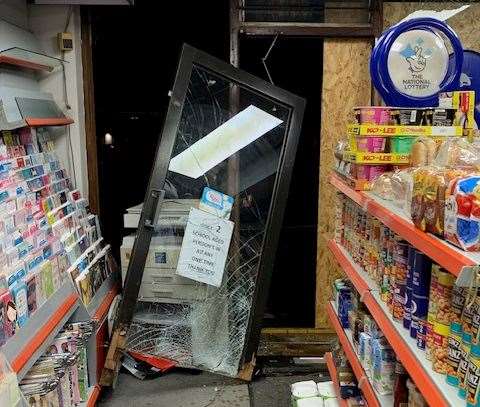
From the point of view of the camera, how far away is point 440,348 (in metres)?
1.35

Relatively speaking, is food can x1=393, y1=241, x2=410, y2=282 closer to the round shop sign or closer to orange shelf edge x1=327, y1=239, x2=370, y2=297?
orange shelf edge x1=327, y1=239, x2=370, y2=297

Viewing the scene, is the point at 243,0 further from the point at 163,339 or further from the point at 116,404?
the point at 116,404

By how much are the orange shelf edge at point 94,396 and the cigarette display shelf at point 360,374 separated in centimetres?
149

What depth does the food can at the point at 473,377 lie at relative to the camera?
44.0 inches

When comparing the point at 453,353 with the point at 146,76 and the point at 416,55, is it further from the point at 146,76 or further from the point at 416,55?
the point at 146,76

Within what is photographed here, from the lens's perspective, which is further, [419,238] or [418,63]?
[418,63]

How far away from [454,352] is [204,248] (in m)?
2.25

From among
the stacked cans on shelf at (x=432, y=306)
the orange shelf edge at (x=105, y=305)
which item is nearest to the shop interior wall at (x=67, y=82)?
the orange shelf edge at (x=105, y=305)

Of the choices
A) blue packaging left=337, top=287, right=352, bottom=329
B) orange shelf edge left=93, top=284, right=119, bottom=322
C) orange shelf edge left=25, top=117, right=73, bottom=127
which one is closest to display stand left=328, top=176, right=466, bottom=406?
blue packaging left=337, top=287, right=352, bottom=329

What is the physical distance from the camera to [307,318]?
14.1ft

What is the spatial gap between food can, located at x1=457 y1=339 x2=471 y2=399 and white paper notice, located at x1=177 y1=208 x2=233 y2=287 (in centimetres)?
228

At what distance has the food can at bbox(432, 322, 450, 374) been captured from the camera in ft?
4.38

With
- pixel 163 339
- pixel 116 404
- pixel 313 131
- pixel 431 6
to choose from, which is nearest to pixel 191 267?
pixel 163 339

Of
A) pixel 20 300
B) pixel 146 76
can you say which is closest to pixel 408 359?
pixel 20 300
